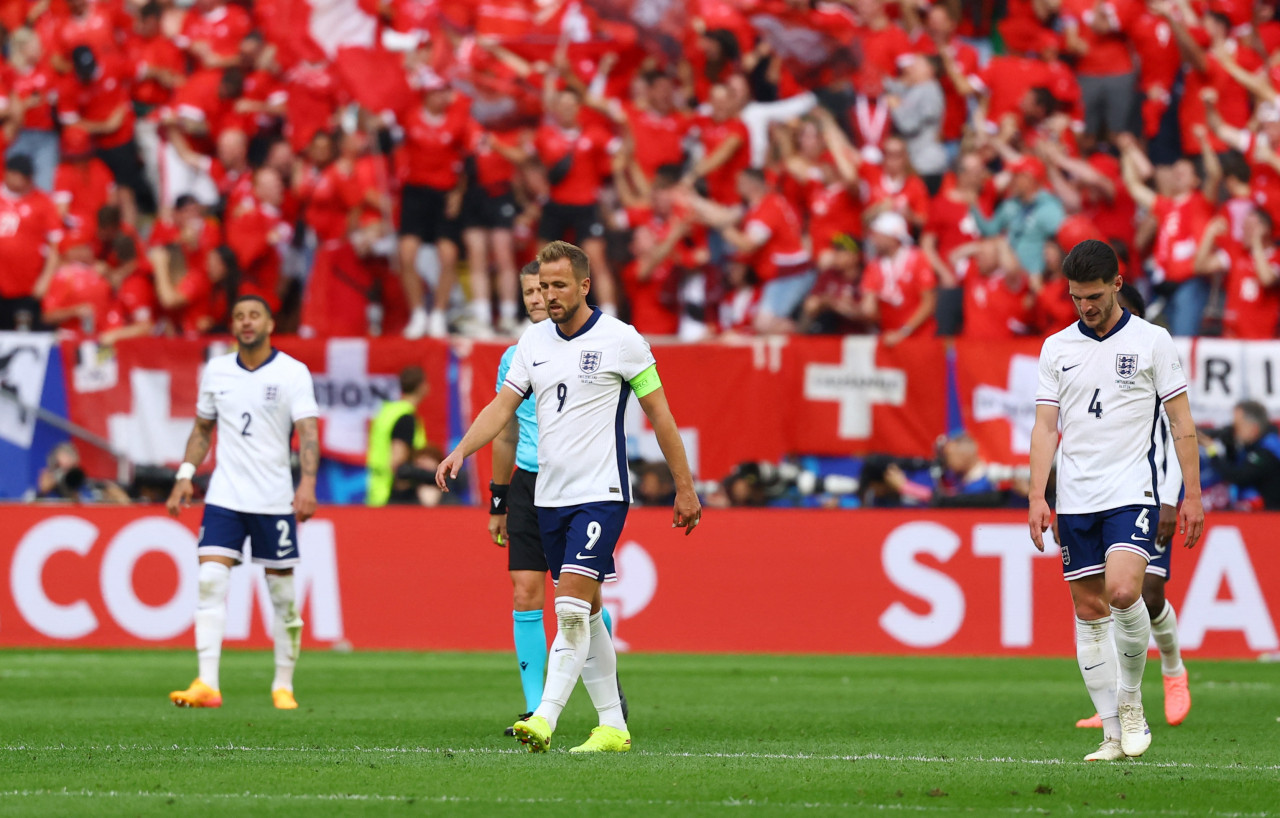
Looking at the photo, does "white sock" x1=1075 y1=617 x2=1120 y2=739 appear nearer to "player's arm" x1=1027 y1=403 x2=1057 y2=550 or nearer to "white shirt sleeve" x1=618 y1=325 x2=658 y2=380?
"player's arm" x1=1027 y1=403 x2=1057 y2=550

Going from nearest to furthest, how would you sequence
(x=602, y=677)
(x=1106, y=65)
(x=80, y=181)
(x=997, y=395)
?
(x=602, y=677)
(x=997, y=395)
(x=1106, y=65)
(x=80, y=181)

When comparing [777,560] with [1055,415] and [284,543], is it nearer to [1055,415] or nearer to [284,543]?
[284,543]

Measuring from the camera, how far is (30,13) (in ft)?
75.0

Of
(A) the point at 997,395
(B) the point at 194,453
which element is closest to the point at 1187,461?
(B) the point at 194,453

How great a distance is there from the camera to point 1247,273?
722 inches

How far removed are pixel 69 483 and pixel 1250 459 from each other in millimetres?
11819

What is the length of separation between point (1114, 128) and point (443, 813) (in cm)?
1550

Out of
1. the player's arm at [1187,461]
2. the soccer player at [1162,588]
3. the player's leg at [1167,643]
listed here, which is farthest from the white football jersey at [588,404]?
the player's leg at [1167,643]

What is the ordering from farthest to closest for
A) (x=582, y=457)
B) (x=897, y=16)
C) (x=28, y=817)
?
(x=897, y=16)
(x=582, y=457)
(x=28, y=817)

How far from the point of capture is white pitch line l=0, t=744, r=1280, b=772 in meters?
8.39

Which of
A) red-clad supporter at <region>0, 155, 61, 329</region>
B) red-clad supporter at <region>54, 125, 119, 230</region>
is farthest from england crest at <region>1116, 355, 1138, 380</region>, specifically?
red-clad supporter at <region>54, 125, 119, 230</region>

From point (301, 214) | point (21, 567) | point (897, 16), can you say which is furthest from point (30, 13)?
point (897, 16)

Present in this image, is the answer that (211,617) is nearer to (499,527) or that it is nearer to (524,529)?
(499,527)

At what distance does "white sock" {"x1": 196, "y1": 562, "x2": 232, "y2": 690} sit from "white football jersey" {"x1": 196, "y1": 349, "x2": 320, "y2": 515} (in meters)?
0.44
